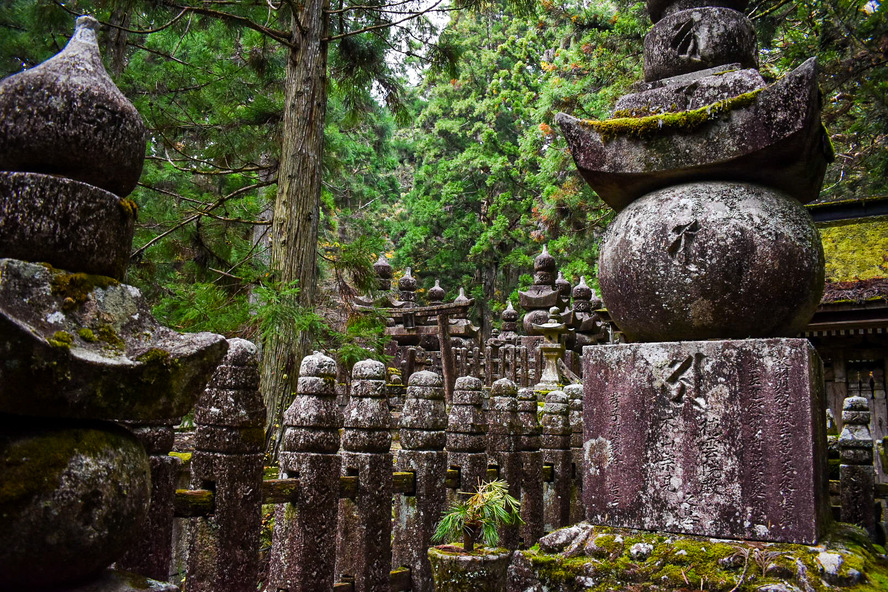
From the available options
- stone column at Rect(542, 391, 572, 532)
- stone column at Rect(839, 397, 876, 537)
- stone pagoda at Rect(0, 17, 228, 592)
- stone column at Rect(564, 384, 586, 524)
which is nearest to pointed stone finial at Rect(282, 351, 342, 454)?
stone pagoda at Rect(0, 17, 228, 592)

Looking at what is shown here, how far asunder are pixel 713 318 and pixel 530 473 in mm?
2279

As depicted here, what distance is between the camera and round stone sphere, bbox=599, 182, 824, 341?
11.5ft

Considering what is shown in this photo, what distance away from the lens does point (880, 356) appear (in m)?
10.9

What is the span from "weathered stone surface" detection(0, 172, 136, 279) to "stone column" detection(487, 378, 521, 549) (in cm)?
366

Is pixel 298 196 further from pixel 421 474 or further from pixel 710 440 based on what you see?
pixel 710 440

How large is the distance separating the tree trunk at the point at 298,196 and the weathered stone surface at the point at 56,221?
491 centimetres

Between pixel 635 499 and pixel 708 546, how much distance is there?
1.46 feet

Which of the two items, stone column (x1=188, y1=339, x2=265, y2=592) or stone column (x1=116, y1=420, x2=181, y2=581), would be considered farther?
A: stone column (x1=188, y1=339, x2=265, y2=592)

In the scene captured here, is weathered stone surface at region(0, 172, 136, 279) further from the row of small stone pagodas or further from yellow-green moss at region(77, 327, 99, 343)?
the row of small stone pagodas

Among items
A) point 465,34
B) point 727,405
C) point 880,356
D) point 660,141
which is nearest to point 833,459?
point 727,405

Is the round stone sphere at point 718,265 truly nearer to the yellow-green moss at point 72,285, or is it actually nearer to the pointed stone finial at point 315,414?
the pointed stone finial at point 315,414

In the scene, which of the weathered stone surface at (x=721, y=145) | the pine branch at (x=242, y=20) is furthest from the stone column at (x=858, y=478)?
the pine branch at (x=242, y=20)

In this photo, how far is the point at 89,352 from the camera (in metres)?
1.69

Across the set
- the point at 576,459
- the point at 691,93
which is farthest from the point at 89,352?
the point at 576,459
